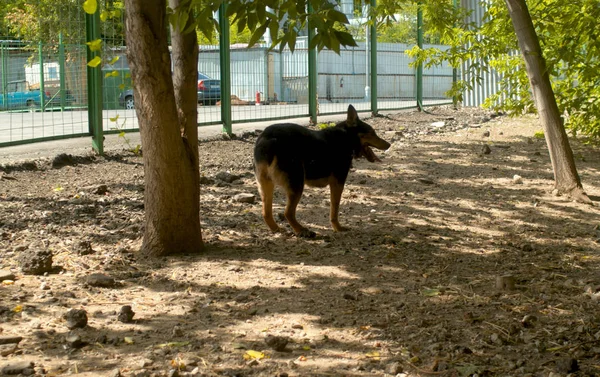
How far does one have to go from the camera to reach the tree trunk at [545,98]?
8.70m

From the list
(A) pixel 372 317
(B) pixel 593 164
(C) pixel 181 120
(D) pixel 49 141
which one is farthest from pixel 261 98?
(A) pixel 372 317

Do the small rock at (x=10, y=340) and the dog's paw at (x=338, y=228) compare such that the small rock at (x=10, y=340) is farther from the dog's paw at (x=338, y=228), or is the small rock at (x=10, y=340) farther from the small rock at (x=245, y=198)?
the small rock at (x=245, y=198)

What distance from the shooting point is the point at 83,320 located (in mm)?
4453

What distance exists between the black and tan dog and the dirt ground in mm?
295

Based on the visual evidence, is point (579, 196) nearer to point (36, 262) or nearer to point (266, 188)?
point (266, 188)

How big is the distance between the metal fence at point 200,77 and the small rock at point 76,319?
8.14ft

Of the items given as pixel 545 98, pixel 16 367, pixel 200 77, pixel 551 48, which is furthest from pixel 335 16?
pixel 200 77

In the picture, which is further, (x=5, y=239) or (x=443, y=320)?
(x=5, y=239)

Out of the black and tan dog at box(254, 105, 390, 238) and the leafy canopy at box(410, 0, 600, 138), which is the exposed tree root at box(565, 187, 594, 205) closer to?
the leafy canopy at box(410, 0, 600, 138)

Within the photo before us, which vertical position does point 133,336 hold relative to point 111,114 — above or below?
below

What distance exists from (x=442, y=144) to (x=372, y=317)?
365 inches

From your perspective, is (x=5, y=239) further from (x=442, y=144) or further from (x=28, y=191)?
(x=442, y=144)

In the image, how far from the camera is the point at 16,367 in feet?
12.4

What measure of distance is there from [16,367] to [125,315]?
0.88 metres
